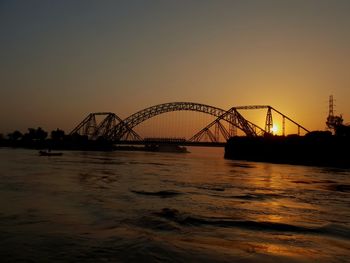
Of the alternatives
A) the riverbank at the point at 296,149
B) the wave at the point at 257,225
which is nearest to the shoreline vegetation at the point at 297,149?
the riverbank at the point at 296,149

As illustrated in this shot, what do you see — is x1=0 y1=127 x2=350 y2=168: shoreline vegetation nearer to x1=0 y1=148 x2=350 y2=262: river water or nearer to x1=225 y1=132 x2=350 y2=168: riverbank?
x1=225 y1=132 x2=350 y2=168: riverbank

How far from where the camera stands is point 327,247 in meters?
15.0

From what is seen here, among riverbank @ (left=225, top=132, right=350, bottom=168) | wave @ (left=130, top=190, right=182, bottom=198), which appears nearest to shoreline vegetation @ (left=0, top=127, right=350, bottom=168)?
riverbank @ (left=225, top=132, right=350, bottom=168)

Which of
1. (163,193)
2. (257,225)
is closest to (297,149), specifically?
(163,193)

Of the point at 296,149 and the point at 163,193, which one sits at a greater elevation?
the point at 296,149

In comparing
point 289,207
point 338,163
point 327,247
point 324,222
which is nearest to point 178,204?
point 289,207

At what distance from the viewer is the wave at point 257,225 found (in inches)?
702

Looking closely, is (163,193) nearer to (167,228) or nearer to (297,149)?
(167,228)

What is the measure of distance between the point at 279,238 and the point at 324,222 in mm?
5037

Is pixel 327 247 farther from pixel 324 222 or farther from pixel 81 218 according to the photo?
pixel 81 218

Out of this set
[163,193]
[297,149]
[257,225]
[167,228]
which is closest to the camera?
[167,228]

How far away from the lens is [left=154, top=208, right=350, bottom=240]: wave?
17.8 m

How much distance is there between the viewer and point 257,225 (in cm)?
1886

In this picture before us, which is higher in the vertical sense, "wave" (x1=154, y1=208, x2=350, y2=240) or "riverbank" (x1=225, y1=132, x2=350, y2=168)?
"riverbank" (x1=225, y1=132, x2=350, y2=168)
